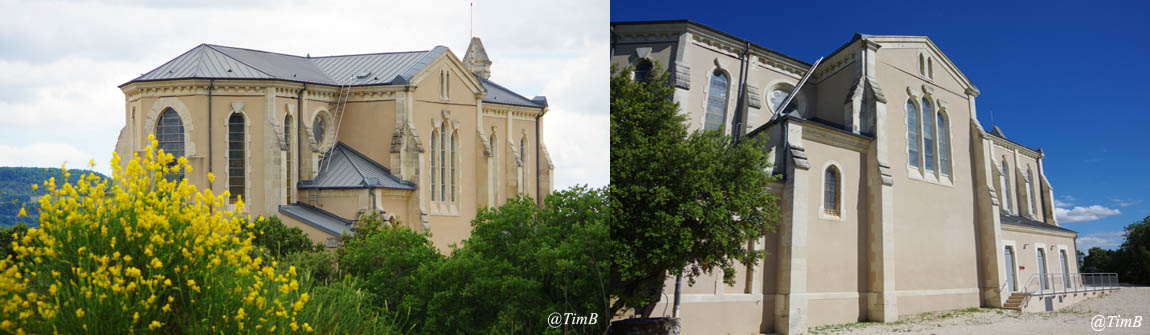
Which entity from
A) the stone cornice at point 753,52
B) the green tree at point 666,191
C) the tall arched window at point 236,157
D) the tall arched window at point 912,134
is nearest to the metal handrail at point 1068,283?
the tall arched window at point 912,134

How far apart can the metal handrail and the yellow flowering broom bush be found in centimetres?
462

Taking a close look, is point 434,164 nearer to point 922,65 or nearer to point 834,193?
point 834,193

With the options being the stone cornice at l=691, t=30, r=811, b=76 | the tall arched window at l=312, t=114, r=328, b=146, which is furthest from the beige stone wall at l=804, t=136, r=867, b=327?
the tall arched window at l=312, t=114, r=328, b=146

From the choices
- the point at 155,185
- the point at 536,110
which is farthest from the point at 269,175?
the point at 536,110

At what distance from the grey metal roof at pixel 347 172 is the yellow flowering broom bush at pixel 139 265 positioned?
457 millimetres

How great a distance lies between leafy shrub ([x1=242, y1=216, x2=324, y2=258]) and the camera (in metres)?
3.77

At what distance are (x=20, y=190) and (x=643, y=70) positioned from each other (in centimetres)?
360

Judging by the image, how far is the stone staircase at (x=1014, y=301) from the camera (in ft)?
16.5

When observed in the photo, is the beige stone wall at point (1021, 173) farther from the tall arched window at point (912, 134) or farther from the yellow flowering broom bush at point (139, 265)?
the yellow flowering broom bush at point (139, 265)

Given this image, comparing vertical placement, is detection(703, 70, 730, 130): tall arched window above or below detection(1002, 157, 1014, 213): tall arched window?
above

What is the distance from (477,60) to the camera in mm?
4539

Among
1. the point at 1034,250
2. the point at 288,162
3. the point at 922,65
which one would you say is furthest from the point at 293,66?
the point at 1034,250

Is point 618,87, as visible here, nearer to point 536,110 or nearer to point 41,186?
point 536,110

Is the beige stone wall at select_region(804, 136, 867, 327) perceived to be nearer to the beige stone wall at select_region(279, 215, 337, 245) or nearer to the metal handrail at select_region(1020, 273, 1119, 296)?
the metal handrail at select_region(1020, 273, 1119, 296)
